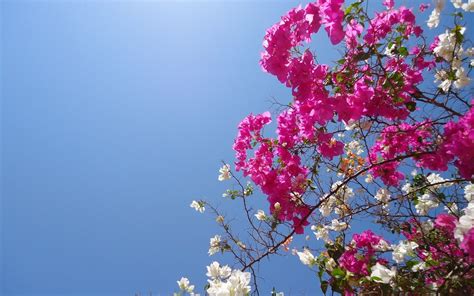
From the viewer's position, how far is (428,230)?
3.13 m

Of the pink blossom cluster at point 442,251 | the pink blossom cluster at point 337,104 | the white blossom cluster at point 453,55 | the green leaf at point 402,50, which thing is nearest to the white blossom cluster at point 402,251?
the pink blossom cluster at point 442,251

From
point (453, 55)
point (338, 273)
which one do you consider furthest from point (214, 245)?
point (453, 55)

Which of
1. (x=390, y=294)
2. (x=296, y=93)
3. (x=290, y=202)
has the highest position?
(x=296, y=93)

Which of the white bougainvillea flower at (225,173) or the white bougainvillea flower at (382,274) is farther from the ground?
the white bougainvillea flower at (225,173)

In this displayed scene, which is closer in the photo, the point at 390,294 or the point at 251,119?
the point at 390,294

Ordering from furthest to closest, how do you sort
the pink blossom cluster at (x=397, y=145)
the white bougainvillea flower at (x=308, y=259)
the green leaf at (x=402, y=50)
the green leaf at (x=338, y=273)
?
1. the pink blossom cluster at (x=397, y=145)
2. the white bougainvillea flower at (x=308, y=259)
3. the green leaf at (x=402, y=50)
4. the green leaf at (x=338, y=273)

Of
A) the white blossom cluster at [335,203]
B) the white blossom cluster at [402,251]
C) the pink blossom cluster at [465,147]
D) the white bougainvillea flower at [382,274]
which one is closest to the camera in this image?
the pink blossom cluster at [465,147]

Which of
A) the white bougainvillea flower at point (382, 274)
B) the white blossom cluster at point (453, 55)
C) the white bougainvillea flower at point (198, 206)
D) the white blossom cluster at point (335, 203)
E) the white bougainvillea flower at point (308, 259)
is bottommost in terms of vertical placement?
the white bougainvillea flower at point (382, 274)

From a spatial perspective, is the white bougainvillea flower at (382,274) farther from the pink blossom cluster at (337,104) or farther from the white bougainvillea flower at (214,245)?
the white bougainvillea flower at (214,245)

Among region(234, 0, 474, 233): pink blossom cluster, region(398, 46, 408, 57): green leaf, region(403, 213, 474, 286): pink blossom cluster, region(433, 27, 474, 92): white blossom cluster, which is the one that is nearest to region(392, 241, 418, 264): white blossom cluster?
region(403, 213, 474, 286): pink blossom cluster

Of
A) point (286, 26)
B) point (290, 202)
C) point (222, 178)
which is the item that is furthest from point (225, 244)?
point (286, 26)

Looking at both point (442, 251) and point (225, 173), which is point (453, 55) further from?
point (225, 173)

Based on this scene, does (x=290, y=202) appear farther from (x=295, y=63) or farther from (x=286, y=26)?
(x=286, y=26)

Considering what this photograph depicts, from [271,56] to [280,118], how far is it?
2.87ft
